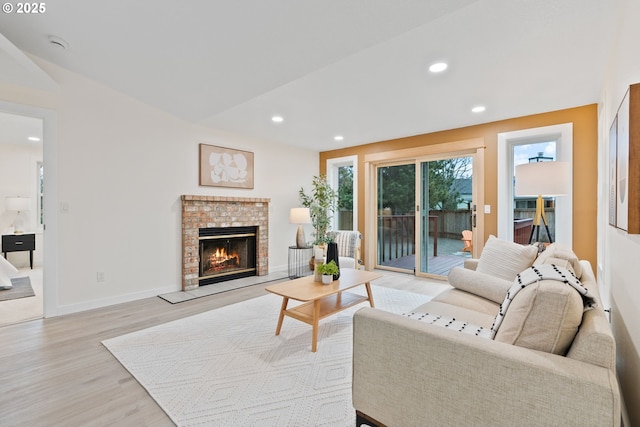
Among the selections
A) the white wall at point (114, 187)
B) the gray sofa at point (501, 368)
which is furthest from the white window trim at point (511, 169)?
the white wall at point (114, 187)

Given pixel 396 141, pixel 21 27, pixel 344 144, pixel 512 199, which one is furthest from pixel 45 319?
pixel 512 199

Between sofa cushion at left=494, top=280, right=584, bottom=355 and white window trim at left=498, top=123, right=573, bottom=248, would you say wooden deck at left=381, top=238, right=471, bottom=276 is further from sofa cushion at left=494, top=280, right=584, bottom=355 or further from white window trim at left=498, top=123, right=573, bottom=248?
sofa cushion at left=494, top=280, right=584, bottom=355

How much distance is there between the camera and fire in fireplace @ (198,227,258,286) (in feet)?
14.4

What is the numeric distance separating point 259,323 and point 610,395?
8.26 feet

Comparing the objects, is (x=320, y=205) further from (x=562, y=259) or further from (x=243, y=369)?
(x=562, y=259)

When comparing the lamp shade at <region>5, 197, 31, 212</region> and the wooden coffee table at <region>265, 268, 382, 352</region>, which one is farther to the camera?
the lamp shade at <region>5, 197, 31, 212</region>

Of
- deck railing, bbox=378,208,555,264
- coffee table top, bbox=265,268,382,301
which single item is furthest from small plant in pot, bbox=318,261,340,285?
deck railing, bbox=378,208,555,264

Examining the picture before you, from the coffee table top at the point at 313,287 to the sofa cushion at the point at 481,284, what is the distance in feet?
2.73

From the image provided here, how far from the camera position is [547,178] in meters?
2.66

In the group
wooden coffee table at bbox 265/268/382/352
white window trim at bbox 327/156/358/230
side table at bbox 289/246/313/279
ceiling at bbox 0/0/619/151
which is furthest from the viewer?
white window trim at bbox 327/156/358/230

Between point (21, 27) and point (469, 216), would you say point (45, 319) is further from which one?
point (469, 216)

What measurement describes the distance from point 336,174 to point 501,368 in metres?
5.27

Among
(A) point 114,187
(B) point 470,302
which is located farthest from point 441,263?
(A) point 114,187

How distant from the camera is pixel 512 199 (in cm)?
396
